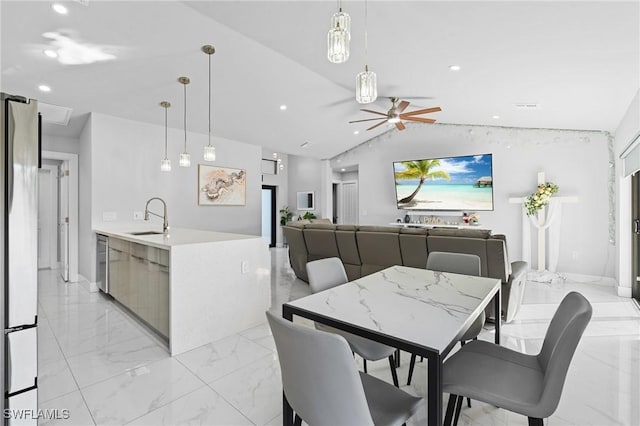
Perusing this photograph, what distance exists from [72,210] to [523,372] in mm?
6000

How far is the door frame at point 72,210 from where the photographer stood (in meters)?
4.84

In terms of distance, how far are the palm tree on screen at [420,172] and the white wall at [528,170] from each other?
1.30 ft

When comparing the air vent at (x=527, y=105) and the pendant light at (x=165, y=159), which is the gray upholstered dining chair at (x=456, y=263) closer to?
the air vent at (x=527, y=105)

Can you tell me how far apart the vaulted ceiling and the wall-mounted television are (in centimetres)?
123

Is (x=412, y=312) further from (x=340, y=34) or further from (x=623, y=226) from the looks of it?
(x=623, y=226)

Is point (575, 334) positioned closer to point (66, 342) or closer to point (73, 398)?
point (73, 398)

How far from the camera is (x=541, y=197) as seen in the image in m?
5.09

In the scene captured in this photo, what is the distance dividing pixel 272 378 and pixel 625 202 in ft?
16.0

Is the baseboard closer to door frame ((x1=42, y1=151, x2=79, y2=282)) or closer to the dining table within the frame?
the dining table

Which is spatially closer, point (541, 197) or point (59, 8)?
point (59, 8)

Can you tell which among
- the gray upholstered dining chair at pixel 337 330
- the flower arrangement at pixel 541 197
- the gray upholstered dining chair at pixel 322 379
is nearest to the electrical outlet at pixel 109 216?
the gray upholstered dining chair at pixel 337 330

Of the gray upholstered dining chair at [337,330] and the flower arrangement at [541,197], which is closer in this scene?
the gray upholstered dining chair at [337,330]

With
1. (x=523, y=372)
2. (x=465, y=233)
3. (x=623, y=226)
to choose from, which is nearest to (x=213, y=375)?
(x=523, y=372)

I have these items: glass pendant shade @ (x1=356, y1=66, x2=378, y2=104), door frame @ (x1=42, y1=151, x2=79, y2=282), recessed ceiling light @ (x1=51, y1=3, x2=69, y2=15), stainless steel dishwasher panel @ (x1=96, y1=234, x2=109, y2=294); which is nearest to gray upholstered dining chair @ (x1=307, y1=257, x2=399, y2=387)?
glass pendant shade @ (x1=356, y1=66, x2=378, y2=104)
